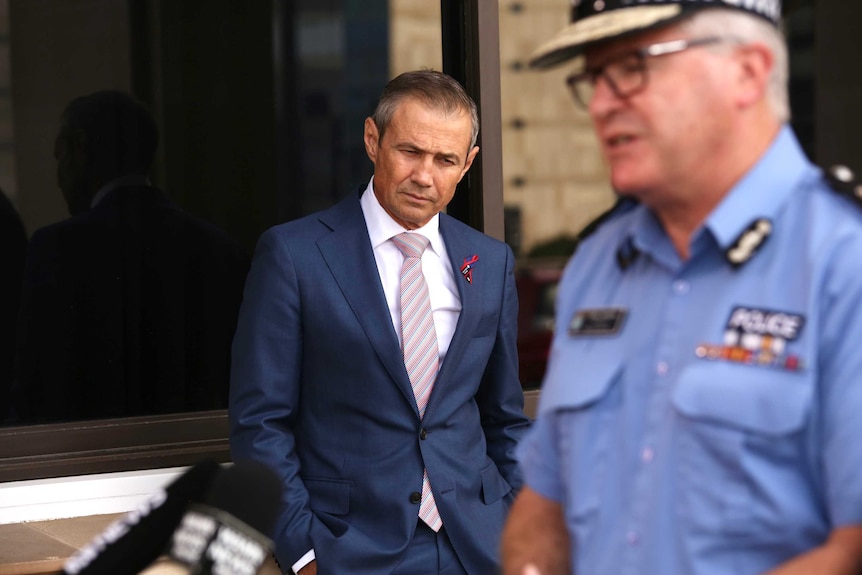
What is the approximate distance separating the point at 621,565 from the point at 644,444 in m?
0.16

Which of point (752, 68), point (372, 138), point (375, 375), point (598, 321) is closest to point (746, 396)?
point (598, 321)

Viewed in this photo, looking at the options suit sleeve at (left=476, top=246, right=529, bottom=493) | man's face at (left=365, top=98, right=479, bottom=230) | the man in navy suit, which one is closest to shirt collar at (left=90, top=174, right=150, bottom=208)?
the man in navy suit

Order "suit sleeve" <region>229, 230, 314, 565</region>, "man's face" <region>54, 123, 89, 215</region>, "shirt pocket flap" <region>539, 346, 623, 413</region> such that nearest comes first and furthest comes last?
"shirt pocket flap" <region>539, 346, 623, 413</region> → "suit sleeve" <region>229, 230, 314, 565</region> → "man's face" <region>54, 123, 89, 215</region>

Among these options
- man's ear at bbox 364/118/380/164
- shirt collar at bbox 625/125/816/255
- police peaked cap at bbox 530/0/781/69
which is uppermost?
police peaked cap at bbox 530/0/781/69

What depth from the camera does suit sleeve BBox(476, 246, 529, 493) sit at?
322 centimetres

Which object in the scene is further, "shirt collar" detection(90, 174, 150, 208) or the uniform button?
"shirt collar" detection(90, 174, 150, 208)

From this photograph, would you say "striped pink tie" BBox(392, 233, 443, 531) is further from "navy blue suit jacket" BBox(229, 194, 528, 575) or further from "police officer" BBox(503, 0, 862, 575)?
"police officer" BBox(503, 0, 862, 575)

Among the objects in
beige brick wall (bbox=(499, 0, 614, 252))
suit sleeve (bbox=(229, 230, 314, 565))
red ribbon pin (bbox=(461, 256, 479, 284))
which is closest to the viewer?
suit sleeve (bbox=(229, 230, 314, 565))

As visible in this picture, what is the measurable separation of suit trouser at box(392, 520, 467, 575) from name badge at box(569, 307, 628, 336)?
1295mm

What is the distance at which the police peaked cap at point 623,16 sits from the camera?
1.63 metres

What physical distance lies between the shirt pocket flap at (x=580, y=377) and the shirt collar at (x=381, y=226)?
50.7 inches

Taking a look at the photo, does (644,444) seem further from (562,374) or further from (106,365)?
(106,365)

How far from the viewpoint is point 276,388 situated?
2947 mm

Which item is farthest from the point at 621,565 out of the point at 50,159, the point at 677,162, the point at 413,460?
the point at 50,159
